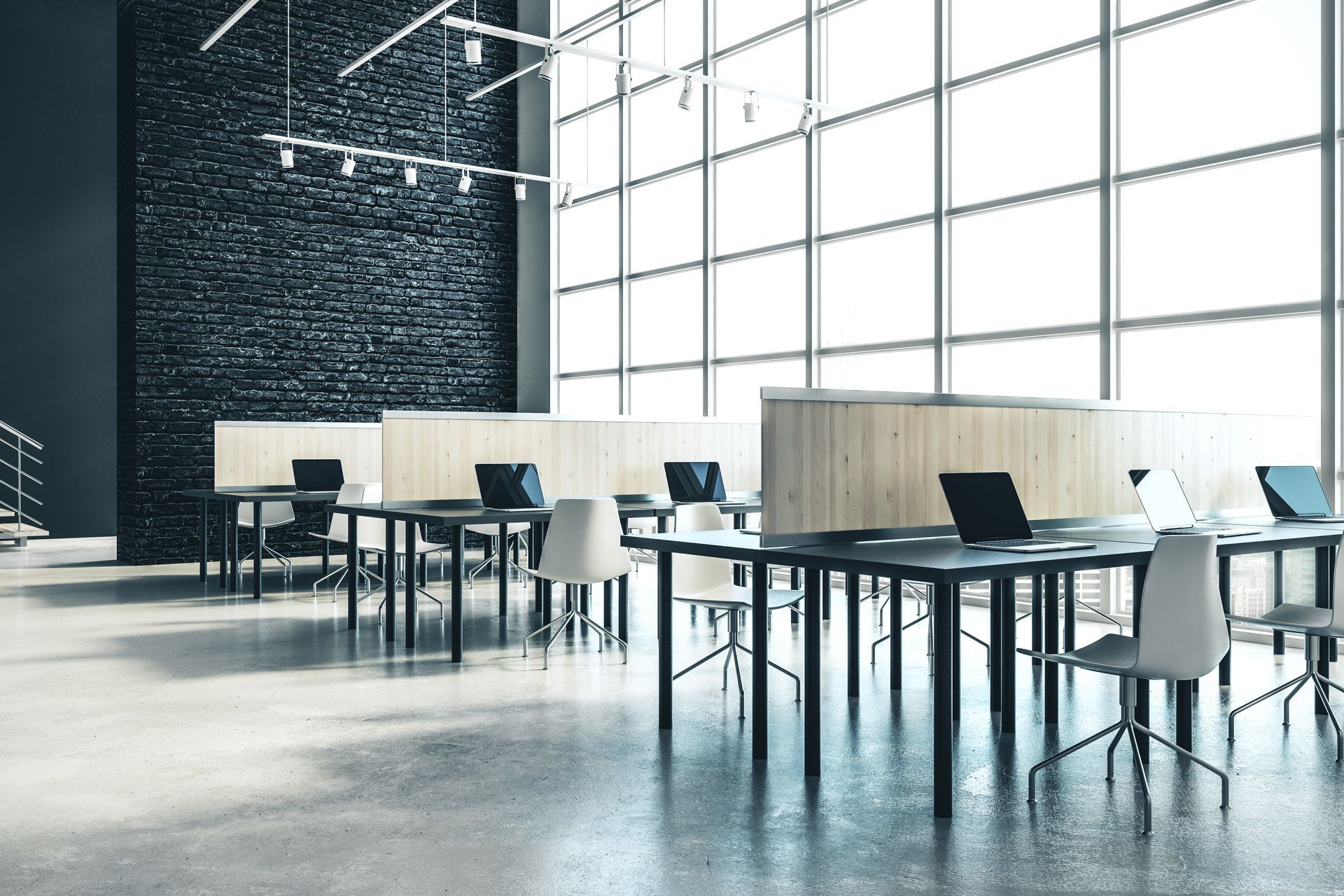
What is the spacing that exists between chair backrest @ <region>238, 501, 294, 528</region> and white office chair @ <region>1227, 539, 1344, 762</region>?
6.93 meters

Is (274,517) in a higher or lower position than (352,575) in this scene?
higher

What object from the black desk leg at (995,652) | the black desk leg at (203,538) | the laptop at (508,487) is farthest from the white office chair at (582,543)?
the black desk leg at (203,538)

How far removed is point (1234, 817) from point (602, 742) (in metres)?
1.97

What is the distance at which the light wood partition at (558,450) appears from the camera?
20.6 ft

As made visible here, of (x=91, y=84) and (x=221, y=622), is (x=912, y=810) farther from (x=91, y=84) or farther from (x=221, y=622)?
(x=91, y=84)

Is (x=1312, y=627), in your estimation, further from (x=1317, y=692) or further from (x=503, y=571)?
(x=503, y=571)

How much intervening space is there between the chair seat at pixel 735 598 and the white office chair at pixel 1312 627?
5.34ft

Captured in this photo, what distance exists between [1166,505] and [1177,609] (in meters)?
1.52

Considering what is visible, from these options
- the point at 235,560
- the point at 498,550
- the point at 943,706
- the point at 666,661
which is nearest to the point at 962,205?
the point at 498,550

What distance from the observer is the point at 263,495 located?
312 inches

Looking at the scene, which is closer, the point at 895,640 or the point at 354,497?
the point at 895,640

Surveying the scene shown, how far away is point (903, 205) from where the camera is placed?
316 inches

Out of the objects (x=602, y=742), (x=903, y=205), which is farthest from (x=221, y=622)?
(x=903, y=205)

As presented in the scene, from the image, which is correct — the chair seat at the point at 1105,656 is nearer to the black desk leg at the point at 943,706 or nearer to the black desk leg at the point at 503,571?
the black desk leg at the point at 943,706
